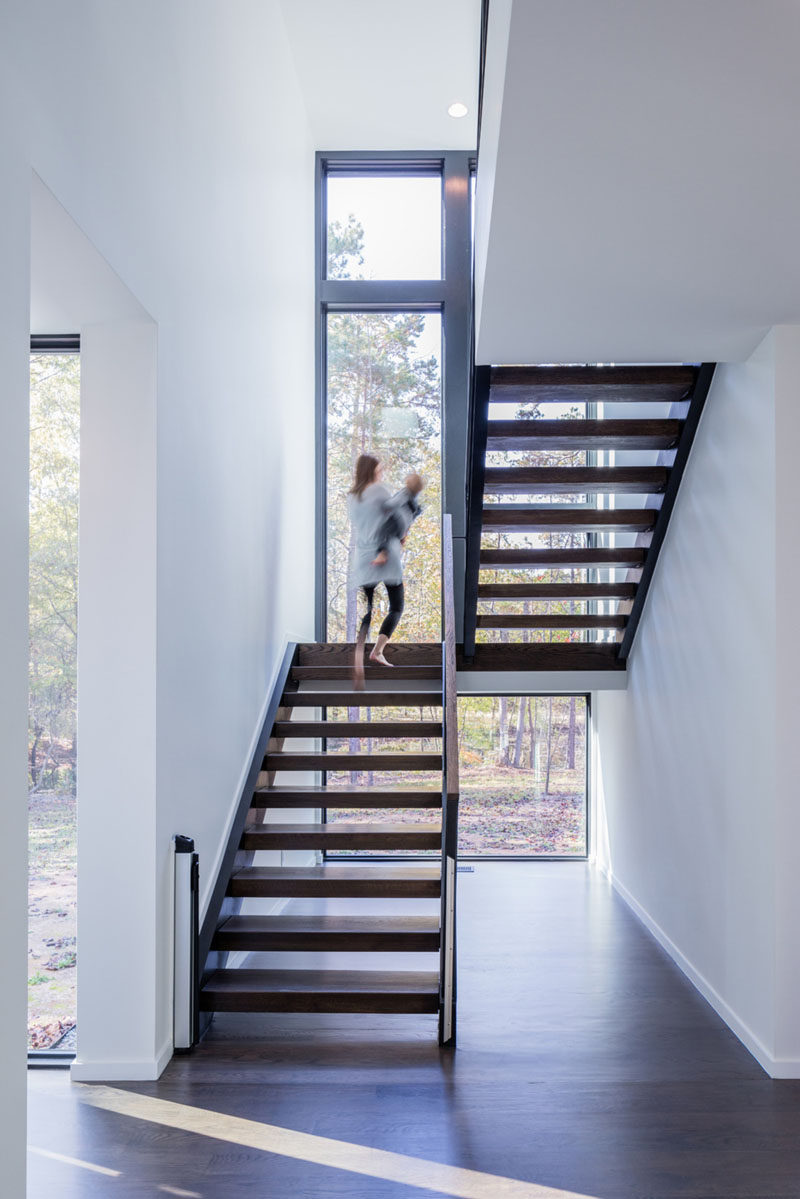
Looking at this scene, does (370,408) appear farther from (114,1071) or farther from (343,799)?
(114,1071)

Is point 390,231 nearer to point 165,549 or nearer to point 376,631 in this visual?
point 376,631

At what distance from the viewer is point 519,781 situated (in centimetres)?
704

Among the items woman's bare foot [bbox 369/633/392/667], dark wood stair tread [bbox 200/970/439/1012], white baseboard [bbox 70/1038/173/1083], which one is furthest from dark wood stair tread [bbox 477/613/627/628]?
white baseboard [bbox 70/1038/173/1083]

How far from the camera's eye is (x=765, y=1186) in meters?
2.61

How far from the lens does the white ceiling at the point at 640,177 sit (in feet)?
6.56

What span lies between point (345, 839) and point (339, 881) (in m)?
0.23

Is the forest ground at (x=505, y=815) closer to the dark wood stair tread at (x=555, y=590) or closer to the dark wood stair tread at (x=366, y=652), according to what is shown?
the dark wood stair tread at (x=366, y=652)

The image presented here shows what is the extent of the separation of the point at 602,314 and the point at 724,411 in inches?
33.8

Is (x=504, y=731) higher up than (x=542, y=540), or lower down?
lower down

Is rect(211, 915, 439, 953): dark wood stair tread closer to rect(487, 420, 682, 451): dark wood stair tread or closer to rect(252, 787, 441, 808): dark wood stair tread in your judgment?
rect(252, 787, 441, 808): dark wood stair tread

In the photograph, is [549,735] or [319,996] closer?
[319,996]

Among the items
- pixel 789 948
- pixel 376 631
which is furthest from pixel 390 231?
pixel 789 948

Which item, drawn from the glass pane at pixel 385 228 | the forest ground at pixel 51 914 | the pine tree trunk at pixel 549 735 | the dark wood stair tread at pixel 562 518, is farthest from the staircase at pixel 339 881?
the glass pane at pixel 385 228

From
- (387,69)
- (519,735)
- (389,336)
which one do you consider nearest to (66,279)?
(387,69)
